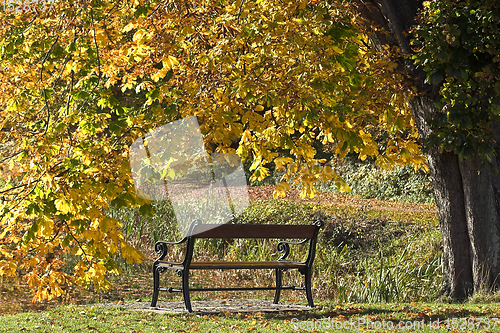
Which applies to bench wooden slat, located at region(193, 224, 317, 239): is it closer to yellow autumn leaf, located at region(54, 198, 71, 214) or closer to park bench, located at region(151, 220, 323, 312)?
park bench, located at region(151, 220, 323, 312)

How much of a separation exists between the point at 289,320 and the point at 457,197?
94.2 inches

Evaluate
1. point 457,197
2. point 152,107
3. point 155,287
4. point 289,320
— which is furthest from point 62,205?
point 457,197

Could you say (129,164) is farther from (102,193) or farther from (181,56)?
(181,56)

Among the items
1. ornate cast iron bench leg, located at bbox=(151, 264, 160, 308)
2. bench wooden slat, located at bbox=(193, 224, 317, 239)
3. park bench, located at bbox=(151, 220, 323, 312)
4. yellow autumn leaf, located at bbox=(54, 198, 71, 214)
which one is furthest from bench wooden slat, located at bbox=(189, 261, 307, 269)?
yellow autumn leaf, located at bbox=(54, 198, 71, 214)

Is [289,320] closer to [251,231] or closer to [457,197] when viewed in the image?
[251,231]

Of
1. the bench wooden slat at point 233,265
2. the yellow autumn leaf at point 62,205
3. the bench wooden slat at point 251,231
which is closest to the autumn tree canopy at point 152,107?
the yellow autumn leaf at point 62,205

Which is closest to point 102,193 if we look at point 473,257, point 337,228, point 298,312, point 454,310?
point 298,312

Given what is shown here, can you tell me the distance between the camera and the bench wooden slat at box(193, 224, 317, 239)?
5.19 m

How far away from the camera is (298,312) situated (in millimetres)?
5352

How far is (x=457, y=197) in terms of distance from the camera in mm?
5805

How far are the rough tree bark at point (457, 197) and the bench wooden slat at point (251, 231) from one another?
60.1 inches

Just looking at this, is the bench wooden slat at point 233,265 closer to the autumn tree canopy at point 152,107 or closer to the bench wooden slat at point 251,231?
the bench wooden slat at point 251,231

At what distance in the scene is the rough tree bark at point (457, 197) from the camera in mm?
5609

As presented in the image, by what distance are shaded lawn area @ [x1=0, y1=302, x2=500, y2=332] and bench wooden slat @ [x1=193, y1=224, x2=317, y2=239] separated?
31.1 inches
